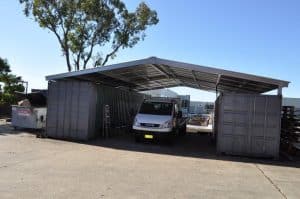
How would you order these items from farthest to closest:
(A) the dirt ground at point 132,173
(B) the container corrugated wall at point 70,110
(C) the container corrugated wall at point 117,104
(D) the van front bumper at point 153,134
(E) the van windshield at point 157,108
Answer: (C) the container corrugated wall at point 117,104, (E) the van windshield at point 157,108, (B) the container corrugated wall at point 70,110, (D) the van front bumper at point 153,134, (A) the dirt ground at point 132,173

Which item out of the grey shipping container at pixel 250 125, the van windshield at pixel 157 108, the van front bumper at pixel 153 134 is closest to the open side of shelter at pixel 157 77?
the grey shipping container at pixel 250 125

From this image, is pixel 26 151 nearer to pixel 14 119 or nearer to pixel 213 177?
pixel 213 177

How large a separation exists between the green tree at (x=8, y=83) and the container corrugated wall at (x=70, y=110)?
18.3m

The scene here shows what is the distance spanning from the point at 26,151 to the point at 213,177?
6.67 metres

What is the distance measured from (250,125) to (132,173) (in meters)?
7.12

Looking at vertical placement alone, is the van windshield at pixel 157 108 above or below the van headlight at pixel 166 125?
above

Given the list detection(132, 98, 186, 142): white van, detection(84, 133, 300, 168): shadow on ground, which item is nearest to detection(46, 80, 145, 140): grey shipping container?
detection(84, 133, 300, 168): shadow on ground

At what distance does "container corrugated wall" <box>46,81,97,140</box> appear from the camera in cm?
1877

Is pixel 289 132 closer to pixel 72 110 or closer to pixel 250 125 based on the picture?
pixel 250 125

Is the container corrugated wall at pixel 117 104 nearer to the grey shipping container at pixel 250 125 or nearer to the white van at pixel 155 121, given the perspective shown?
the white van at pixel 155 121

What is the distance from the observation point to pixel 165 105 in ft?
66.0

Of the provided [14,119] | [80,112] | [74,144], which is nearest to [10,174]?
[74,144]

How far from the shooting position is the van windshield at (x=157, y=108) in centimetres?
1970

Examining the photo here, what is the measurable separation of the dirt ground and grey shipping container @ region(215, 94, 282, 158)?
2.26 feet
